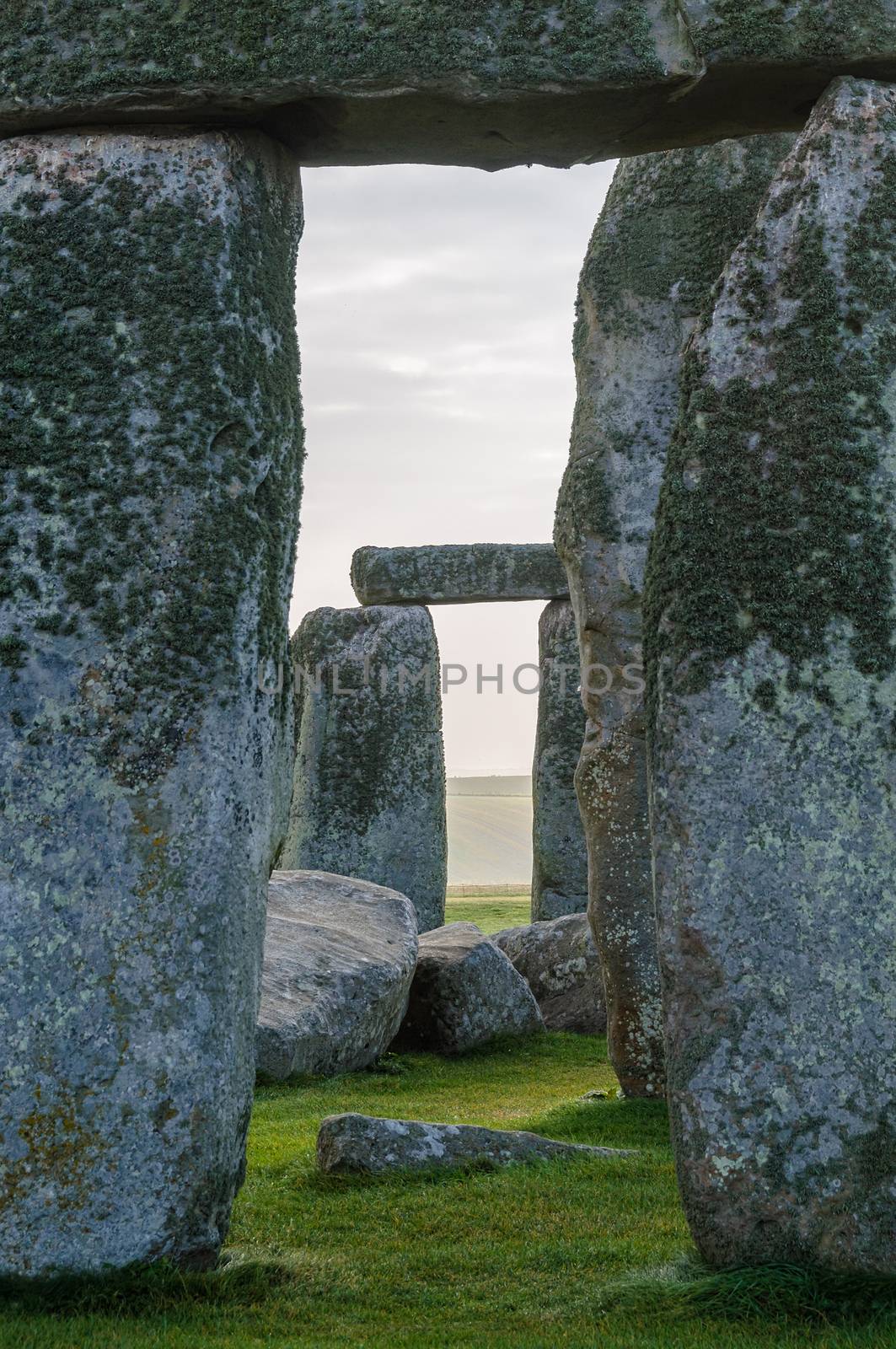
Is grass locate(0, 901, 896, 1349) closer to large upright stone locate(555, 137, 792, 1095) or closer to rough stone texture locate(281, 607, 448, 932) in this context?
large upright stone locate(555, 137, 792, 1095)

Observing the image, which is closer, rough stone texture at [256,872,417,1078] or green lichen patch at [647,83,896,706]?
green lichen patch at [647,83,896,706]

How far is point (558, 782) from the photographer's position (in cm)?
1345

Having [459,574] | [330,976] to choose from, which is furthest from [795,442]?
[459,574]

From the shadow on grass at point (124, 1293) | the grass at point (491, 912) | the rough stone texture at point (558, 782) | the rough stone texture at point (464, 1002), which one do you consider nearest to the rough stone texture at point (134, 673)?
the shadow on grass at point (124, 1293)

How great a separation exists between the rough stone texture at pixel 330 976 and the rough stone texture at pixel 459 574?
17.3 ft

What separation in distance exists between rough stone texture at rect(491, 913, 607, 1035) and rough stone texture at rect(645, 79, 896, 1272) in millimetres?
6133

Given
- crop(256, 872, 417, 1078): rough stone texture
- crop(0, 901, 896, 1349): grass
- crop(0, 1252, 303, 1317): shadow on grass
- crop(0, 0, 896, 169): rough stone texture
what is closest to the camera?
crop(0, 901, 896, 1349): grass

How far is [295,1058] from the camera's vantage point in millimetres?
7426

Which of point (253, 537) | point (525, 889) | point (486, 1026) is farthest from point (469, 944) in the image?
point (525, 889)

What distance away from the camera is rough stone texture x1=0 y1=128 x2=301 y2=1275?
11.9ft

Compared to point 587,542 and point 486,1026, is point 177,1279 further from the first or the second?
point 486,1026

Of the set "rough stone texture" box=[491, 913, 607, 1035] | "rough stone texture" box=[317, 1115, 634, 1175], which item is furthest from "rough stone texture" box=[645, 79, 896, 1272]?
"rough stone texture" box=[491, 913, 607, 1035]

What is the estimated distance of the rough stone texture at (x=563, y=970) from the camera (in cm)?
984

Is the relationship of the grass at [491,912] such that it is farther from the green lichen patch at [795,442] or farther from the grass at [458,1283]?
the green lichen patch at [795,442]
